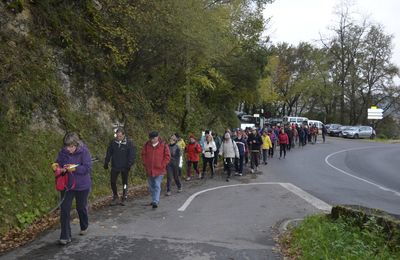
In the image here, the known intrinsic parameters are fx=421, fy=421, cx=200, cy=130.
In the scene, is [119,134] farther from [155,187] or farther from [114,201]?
[114,201]

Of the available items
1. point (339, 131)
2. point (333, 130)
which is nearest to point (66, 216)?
point (339, 131)

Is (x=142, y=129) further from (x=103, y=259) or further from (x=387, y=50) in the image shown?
(x=387, y=50)

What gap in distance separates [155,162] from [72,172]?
3.16 meters

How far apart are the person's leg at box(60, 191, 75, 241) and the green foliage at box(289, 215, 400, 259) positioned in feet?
11.6

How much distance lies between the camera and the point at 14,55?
10883mm

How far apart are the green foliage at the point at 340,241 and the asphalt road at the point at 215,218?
19.3 inches

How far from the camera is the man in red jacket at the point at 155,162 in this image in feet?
32.0

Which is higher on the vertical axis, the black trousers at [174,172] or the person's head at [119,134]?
the person's head at [119,134]

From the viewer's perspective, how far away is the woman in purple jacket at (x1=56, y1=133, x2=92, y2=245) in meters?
6.71

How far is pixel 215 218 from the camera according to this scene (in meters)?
8.83

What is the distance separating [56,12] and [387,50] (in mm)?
53390

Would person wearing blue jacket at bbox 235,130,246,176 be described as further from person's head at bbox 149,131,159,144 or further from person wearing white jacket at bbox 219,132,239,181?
person's head at bbox 149,131,159,144

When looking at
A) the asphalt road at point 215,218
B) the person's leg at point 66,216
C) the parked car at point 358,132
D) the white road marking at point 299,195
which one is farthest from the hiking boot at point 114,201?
the parked car at point 358,132

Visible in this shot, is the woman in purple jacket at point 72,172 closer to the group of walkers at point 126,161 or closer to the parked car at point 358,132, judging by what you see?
the group of walkers at point 126,161
